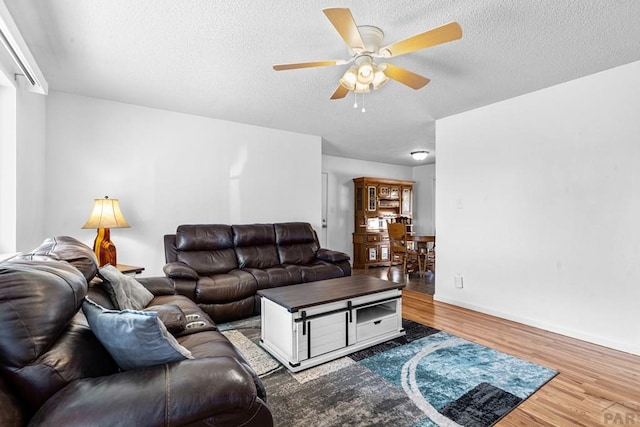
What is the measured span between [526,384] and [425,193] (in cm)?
609

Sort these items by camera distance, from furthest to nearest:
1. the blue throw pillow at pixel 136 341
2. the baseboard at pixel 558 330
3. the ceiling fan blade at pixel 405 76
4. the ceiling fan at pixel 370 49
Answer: the baseboard at pixel 558 330, the ceiling fan blade at pixel 405 76, the ceiling fan at pixel 370 49, the blue throw pillow at pixel 136 341

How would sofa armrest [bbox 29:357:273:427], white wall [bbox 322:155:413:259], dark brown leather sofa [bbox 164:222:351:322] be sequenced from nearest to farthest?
1. sofa armrest [bbox 29:357:273:427]
2. dark brown leather sofa [bbox 164:222:351:322]
3. white wall [bbox 322:155:413:259]

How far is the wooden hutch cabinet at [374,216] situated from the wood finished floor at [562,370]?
3.01 m

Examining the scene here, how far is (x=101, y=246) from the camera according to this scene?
303 centimetres

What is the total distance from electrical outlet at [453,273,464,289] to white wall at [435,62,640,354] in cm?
6

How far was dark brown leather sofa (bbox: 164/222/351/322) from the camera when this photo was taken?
123 inches

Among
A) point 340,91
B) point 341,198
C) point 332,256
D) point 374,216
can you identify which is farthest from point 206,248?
point 374,216

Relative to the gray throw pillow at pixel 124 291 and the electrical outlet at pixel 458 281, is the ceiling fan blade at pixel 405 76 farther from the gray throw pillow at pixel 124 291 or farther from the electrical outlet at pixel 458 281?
the electrical outlet at pixel 458 281

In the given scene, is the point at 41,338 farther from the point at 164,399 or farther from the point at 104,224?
the point at 104,224

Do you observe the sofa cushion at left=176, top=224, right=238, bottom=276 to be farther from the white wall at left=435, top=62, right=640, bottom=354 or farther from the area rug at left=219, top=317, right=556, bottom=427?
the white wall at left=435, top=62, right=640, bottom=354

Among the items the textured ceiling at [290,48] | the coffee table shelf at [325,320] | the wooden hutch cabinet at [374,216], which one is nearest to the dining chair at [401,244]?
the wooden hutch cabinet at [374,216]

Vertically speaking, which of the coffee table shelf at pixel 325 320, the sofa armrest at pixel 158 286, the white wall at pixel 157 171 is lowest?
the coffee table shelf at pixel 325 320

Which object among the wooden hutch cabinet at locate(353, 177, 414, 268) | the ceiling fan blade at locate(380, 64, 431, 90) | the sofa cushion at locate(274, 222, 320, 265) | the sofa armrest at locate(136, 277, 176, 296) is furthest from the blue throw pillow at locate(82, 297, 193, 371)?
the wooden hutch cabinet at locate(353, 177, 414, 268)

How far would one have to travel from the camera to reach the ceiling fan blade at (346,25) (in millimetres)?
1582
